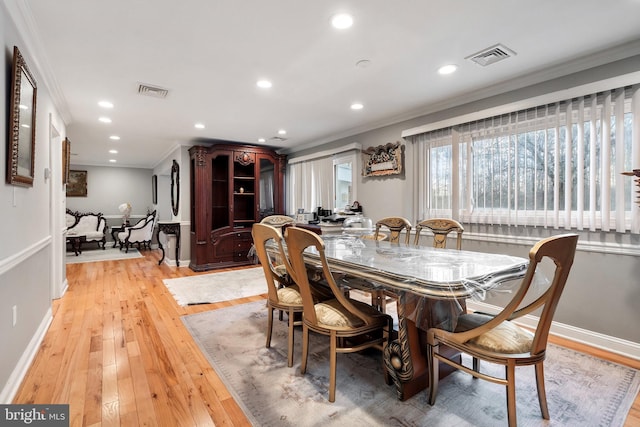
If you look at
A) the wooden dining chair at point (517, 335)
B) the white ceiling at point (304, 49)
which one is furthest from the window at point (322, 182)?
the wooden dining chair at point (517, 335)

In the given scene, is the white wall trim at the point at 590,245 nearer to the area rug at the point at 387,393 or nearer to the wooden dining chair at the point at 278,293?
the area rug at the point at 387,393

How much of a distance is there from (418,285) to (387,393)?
0.82 metres

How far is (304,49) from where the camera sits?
2279 millimetres

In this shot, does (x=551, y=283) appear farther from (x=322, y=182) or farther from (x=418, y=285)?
(x=322, y=182)

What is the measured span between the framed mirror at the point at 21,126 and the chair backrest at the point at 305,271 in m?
1.64

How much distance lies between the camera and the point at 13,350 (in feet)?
5.97

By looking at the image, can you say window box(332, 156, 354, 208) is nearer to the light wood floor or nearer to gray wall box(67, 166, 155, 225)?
the light wood floor

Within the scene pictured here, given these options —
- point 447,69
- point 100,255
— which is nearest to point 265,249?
point 447,69

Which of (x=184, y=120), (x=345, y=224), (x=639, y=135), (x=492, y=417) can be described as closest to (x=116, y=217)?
(x=184, y=120)

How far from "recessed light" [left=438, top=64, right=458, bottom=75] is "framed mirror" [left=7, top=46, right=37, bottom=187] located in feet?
9.54

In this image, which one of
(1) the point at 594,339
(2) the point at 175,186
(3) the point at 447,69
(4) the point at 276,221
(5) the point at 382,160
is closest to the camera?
(1) the point at 594,339

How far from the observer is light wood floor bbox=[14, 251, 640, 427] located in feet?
5.27

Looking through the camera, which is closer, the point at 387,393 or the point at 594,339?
the point at 387,393

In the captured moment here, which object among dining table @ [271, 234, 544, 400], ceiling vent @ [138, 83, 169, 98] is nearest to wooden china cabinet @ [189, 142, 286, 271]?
ceiling vent @ [138, 83, 169, 98]
